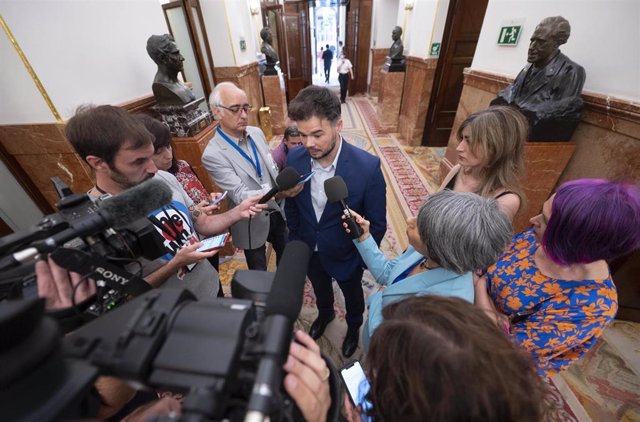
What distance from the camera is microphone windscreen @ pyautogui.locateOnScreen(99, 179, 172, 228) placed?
59 cm

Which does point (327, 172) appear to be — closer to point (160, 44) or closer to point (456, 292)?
point (456, 292)

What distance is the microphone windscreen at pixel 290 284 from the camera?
0.44 metres

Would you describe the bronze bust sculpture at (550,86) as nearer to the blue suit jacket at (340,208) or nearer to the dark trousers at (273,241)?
the blue suit jacket at (340,208)

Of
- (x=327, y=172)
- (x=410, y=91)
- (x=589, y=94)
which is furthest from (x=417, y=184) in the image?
(x=327, y=172)

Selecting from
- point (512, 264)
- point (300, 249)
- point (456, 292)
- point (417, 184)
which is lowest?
point (417, 184)

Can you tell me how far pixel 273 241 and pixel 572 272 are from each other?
203 cm

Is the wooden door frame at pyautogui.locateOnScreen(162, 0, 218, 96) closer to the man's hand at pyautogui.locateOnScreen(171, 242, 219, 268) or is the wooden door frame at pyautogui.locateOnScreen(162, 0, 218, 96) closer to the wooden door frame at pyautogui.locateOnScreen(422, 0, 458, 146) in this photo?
the wooden door frame at pyautogui.locateOnScreen(422, 0, 458, 146)

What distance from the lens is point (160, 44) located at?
233 cm

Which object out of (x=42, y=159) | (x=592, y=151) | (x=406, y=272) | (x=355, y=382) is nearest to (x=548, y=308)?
(x=406, y=272)

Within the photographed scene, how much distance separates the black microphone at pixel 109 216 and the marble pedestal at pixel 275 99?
6.13 meters

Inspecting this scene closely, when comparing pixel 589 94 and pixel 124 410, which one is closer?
pixel 124 410

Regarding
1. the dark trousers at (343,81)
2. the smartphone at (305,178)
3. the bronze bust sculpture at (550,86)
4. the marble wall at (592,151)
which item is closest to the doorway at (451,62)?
the marble wall at (592,151)

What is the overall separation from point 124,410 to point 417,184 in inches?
160

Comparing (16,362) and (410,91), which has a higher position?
(16,362)
